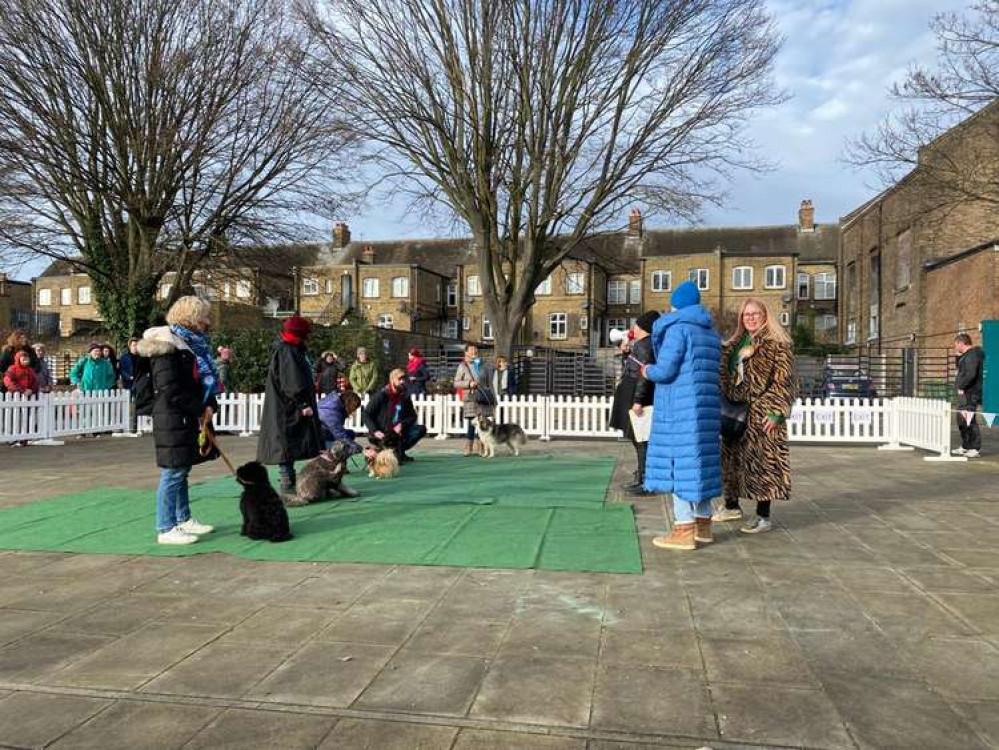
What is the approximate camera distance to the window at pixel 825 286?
49250mm

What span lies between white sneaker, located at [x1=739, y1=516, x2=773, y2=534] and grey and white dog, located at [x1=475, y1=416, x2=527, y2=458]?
5760 millimetres

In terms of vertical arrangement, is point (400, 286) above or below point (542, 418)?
above

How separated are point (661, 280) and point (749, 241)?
6.95m

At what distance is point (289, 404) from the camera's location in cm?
684

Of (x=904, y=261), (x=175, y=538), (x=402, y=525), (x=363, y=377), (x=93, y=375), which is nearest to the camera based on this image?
(x=175, y=538)

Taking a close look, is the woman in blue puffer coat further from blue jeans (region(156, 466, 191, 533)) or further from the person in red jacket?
the person in red jacket

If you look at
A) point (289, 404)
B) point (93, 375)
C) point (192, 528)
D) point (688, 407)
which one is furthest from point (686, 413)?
point (93, 375)

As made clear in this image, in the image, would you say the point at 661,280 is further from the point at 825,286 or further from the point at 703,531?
the point at 703,531

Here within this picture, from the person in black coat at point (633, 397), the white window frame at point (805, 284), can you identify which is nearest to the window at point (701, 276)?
the white window frame at point (805, 284)

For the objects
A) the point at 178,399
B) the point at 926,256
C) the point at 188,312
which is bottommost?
the point at 178,399

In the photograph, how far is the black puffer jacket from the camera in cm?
539

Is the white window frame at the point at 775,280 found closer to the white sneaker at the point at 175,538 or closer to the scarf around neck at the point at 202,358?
the scarf around neck at the point at 202,358

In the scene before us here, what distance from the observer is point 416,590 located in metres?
4.51

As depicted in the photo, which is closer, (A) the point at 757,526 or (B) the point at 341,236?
(A) the point at 757,526
